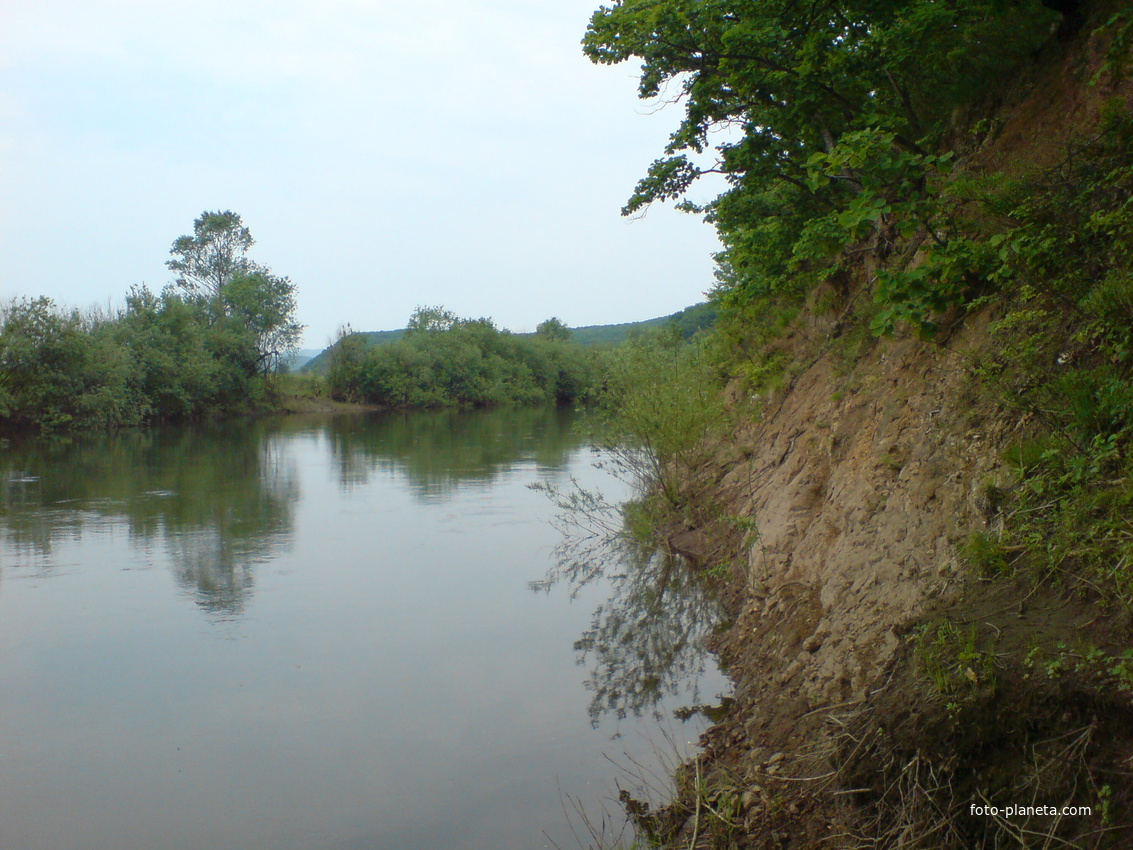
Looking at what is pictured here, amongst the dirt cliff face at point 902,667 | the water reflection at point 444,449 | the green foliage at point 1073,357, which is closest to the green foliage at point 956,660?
the dirt cliff face at point 902,667

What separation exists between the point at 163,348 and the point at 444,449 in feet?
86.6

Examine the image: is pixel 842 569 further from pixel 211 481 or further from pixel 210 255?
pixel 210 255

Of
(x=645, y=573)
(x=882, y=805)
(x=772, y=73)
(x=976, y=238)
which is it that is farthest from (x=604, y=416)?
(x=882, y=805)

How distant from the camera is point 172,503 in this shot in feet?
59.7

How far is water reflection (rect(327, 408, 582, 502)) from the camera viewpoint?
909 inches

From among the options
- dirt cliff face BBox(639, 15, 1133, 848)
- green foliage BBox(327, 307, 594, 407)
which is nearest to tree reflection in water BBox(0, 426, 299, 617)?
dirt cliff face BBox(639, 15, 1133, 848)

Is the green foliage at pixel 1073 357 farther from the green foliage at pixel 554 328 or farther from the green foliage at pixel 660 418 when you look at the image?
the green foliage at pixel 554 328

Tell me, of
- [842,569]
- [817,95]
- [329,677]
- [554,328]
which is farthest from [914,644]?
[554,328]

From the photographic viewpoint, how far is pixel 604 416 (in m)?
13.9

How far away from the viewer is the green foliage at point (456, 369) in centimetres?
7162

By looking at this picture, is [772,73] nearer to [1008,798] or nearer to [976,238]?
[976,238]

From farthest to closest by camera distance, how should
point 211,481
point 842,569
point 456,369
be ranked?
point 456,369 → point 211,481 → point 842,569

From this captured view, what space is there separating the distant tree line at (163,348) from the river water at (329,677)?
2362 cm

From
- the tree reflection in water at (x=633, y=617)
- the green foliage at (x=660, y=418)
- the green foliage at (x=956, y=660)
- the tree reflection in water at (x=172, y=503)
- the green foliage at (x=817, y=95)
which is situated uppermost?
the green foliage at (x=817, y=95)
